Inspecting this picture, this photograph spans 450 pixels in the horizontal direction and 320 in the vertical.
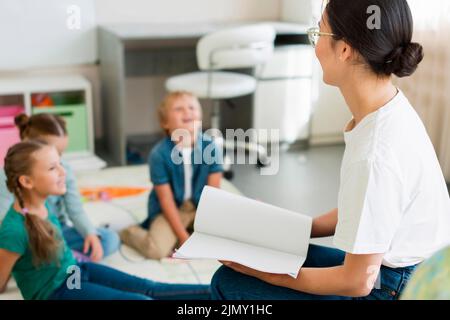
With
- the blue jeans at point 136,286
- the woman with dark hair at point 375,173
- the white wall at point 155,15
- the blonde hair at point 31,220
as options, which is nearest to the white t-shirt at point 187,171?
the blue jeans at point 136,286

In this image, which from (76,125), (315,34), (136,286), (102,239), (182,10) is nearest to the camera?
(315,34)

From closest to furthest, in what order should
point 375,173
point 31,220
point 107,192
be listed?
point 375,173, point 31,220, point 107,192

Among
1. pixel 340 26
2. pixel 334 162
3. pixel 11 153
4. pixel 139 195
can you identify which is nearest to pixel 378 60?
pixel 340 26

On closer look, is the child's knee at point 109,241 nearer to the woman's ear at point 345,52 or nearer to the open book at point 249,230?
the open book at point 249,230

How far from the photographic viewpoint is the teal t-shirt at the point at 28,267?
1564 millimetres

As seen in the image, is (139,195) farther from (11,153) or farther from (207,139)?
(11,153)

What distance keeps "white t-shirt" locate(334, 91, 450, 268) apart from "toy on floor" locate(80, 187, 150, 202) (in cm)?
169

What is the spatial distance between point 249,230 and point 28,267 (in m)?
0.71

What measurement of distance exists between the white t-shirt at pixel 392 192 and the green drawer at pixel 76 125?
2.17m

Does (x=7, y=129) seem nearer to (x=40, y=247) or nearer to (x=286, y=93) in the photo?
(x=40, y=247)

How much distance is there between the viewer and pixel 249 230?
1.24 m

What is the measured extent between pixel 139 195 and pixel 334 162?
112 cm

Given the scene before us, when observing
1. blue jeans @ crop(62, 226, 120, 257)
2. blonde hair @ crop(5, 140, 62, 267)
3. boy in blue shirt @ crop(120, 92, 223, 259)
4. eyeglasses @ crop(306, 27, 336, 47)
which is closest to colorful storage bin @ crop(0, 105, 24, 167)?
blonde hair @ crop(5, 140, 62, 267)

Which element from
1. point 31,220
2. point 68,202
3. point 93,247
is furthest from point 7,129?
point 31,220
